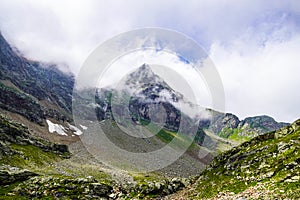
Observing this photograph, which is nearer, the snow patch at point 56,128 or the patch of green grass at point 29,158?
the patch of green grass at point 29,158

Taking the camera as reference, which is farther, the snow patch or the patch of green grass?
the snow patch

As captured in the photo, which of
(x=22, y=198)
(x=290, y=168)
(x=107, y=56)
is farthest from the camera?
(x=107, y=56)

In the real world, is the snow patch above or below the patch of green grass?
above

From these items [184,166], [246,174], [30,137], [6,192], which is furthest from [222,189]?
[184,166]

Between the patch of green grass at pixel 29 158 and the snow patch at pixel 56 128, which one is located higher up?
the snow patch at pixel 56 128

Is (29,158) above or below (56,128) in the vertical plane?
below

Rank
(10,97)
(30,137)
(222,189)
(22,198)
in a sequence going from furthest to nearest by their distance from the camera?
(10,97) → (30,137) → (22,198) → (222,189)

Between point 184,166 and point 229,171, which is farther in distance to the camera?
point 184,166

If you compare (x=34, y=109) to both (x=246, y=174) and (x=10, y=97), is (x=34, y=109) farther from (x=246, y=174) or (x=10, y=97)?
(x=246, y=174)

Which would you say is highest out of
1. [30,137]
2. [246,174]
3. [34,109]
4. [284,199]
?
[34,109]

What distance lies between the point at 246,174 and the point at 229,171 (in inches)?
216

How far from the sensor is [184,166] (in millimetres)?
166375

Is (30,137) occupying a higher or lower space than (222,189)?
higher

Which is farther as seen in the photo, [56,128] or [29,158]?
[56,128]
